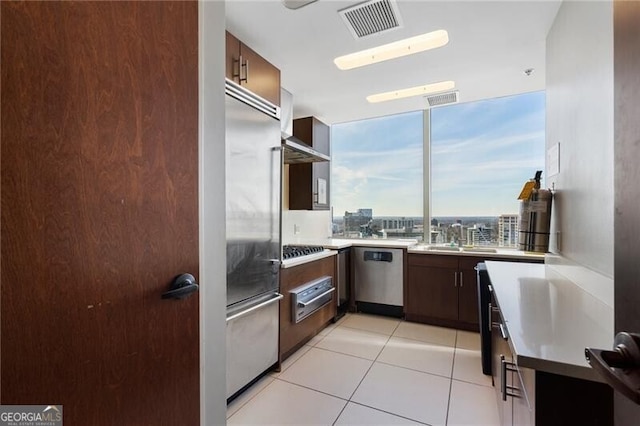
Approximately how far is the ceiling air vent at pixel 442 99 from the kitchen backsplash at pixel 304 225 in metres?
2.06

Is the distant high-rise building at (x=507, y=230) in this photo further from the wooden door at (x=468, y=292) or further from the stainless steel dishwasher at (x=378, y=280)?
the stainless steel dishwasher at (x=378, y=280)

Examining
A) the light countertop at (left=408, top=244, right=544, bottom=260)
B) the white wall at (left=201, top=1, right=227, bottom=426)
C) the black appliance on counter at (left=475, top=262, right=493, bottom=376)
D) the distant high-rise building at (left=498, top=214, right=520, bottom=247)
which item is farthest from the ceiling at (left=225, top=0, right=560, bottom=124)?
the black appliance on counter at (left=475, top=262, right=493, bottom=376)

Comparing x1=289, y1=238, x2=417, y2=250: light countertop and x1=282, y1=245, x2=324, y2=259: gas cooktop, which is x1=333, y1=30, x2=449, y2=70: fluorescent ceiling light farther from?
x1=289, y1=238, x2=417, y2=250: light countertop

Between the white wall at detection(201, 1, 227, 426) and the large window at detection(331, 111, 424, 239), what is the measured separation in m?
3.30

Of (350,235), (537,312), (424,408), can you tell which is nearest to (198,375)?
(537,312)

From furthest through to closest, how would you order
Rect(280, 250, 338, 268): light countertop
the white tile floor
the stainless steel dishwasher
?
the stainless steel dishwasher → Rect(280, 250, 338, 268): light countertop → the white tile floor

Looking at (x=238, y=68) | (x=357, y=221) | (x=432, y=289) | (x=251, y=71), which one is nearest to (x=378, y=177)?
(x=357, y=221)

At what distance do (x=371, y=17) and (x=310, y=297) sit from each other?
2.30m

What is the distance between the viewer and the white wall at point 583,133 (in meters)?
1.27

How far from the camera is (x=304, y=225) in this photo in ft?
12.8

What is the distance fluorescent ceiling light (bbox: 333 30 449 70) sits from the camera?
2236 mm

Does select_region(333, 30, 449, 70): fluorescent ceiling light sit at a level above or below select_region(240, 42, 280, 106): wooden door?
above

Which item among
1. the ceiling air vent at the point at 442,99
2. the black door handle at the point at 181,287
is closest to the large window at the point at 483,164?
the ceiling air vent at the point at 442,99

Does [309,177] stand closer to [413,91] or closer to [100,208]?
[413,91]
